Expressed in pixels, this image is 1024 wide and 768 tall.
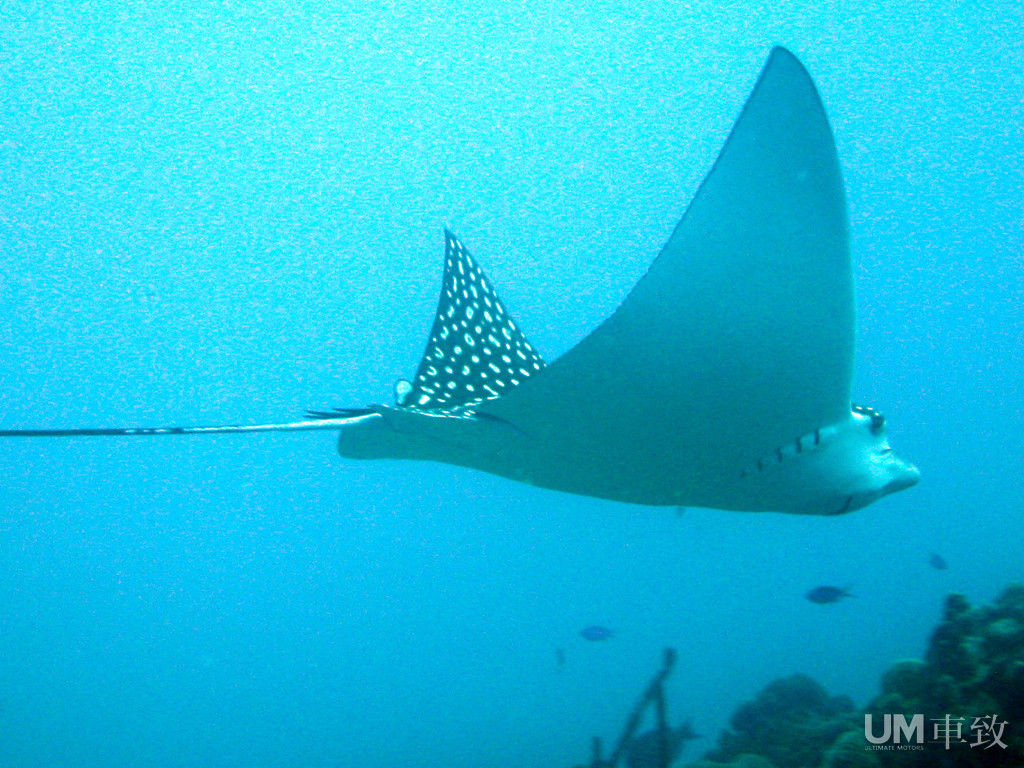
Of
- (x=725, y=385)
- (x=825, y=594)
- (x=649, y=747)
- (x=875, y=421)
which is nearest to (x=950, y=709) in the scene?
(x=875, y=421)

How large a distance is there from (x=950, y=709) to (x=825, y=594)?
337 centimetres

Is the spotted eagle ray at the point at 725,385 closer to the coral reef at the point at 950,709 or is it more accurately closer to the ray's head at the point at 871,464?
the ray's head at the point at 871,464

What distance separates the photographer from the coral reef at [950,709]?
11.4 ft

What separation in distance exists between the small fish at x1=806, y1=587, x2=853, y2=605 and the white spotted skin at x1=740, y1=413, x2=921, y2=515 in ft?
15.2

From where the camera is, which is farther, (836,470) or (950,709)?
(950,709)

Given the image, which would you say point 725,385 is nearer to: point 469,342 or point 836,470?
point 836,470

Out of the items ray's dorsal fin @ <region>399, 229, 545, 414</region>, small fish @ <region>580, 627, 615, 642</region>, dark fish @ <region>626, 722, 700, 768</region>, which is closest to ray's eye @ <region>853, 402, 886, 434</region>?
ray's dorsal fin @ <region>399, 229, 545, 414</region>

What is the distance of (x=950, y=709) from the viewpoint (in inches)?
158

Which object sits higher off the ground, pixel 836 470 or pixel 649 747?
pixel 836 470

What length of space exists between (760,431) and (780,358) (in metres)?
0.42

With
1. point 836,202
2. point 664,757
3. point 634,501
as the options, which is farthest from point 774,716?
point 836,202

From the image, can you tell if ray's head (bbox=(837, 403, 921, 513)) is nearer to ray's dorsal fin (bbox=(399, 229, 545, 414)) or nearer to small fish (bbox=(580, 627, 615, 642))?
ray's dorsal fin (bbox=(399, 229, 545, 414))

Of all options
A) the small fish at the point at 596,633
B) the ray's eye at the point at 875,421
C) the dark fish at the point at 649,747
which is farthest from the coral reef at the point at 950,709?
the dark fish at the point at 649,747

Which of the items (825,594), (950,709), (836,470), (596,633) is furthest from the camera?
(596,633)
